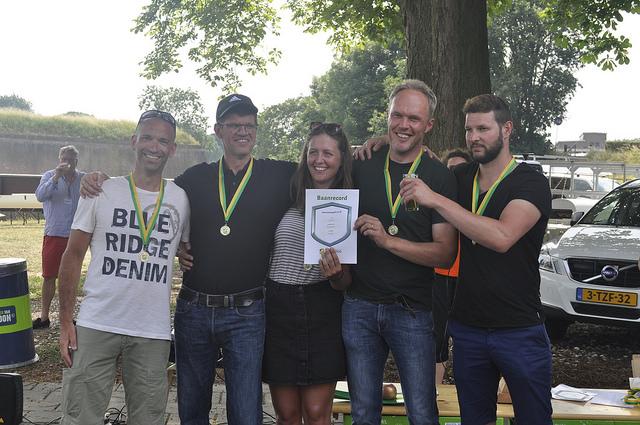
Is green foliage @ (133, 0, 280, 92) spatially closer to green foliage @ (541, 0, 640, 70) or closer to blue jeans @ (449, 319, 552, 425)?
green foliage @ (541, 0, 640, 70)

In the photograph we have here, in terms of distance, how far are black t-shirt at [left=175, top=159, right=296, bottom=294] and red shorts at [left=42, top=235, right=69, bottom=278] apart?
18.6ft

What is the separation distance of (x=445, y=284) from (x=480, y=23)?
12.5 ft

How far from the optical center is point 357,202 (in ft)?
12.4

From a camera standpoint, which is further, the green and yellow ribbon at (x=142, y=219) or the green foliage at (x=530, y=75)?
the green foliage at (x=530, y=75)

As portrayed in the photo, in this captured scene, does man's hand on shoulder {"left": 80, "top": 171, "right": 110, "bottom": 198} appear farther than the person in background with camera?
No

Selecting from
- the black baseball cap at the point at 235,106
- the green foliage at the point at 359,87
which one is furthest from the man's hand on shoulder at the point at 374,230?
the green foliage at the point at 359,87

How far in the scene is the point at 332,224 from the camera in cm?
377

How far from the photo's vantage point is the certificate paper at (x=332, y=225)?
375cm

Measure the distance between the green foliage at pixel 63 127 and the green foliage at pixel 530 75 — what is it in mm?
23197

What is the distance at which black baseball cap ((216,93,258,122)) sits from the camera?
4.08 meters

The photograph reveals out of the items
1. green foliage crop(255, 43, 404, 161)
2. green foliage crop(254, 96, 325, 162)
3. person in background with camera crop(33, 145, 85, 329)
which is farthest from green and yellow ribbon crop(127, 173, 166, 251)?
green foliage crop(254, 96, 325, 162)

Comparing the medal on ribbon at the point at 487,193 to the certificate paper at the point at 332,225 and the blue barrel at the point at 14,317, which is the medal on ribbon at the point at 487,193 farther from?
the blue barrel at the point at 14,317

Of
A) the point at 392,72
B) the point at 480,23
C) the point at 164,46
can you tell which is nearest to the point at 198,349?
the point at 480,23

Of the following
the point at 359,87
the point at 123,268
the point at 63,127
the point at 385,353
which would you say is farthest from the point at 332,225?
the point at 63,127
